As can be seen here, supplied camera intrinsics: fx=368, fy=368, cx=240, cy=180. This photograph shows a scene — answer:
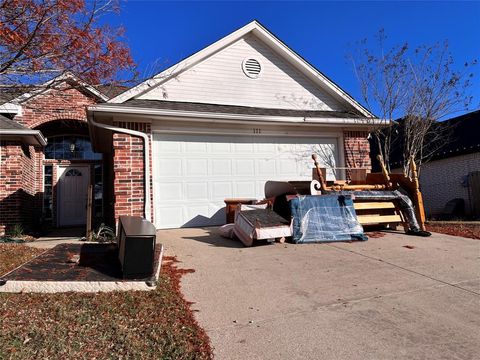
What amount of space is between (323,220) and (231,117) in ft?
11.6

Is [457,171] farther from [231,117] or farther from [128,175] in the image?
[128,175]

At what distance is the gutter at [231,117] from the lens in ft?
26.9

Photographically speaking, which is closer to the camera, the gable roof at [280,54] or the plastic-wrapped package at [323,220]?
the plastic-wrapped package at [323,220]

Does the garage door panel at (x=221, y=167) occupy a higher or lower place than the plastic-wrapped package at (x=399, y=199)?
higher

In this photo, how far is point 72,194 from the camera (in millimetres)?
14477

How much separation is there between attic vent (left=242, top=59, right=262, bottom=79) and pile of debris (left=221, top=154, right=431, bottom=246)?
376cm

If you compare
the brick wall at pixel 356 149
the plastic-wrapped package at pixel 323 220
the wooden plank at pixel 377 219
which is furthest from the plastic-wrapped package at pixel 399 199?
the brick wall at pixel 356 149

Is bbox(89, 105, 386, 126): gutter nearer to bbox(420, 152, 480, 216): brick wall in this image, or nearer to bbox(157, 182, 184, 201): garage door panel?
bbox(157, 182, 184, 201): garage door panel

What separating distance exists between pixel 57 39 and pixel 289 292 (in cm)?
466

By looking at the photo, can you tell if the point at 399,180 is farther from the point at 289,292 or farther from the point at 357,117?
the point at 289,292

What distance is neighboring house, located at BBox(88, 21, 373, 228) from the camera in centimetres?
845

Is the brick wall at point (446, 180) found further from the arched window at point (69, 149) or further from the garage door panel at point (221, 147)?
the arched window at point (69, 149)

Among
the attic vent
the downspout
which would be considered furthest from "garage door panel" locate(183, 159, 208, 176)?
the attic vent

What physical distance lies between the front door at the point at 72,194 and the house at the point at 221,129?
3.20 metres
